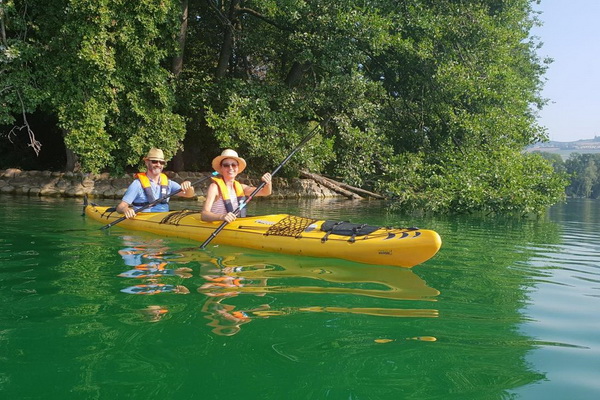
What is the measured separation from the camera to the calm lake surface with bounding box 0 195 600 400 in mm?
2381

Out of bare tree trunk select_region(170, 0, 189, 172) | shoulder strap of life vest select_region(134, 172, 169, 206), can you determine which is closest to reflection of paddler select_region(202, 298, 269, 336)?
shoulder strap of life vest select_region(134, 172, 169, 206)

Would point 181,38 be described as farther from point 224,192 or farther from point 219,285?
point 219,285

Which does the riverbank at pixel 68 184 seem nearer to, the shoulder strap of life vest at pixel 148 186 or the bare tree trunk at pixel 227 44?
the bare tree trunk at pixel 227 44

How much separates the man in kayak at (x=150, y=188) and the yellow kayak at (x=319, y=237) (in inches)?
28.4

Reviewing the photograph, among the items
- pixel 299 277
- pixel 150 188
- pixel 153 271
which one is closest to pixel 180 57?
pixel 150 188

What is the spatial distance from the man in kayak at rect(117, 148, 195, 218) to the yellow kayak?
0.72 meters

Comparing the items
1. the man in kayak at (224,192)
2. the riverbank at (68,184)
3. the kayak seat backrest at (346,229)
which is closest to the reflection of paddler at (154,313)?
the kayak seat backrest at (346,229)

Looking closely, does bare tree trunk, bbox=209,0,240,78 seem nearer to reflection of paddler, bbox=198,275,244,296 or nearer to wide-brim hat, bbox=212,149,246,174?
wide-brim hat, bbox=212,149,246,174

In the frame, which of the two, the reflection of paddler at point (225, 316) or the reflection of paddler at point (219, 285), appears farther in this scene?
the reflection of paddler at point (219, 285)

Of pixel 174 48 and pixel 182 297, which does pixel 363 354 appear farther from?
pixel 174 48

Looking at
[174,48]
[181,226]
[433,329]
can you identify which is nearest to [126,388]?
[433,329]

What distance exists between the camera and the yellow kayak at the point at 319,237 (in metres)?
5.05

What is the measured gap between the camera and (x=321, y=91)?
15.3m

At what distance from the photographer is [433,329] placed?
10.6 feet
